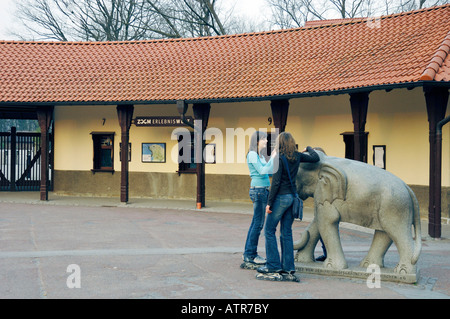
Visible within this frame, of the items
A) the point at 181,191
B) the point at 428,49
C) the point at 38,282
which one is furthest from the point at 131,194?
the point at 38,282

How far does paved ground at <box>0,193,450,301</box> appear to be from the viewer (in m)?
6.01

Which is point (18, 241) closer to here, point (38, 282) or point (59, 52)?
point (38, 282)

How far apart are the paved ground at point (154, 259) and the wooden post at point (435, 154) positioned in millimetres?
354

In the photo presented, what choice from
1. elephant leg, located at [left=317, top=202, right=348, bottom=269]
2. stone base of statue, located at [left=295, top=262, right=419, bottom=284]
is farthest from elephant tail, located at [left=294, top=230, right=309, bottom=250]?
elephant leg, located at [left=317, top=202, right=348, bottom=269]

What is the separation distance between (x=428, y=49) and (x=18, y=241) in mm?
9174

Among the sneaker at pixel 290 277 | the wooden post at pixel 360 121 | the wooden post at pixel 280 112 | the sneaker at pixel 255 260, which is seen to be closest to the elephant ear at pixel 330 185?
the sneaker at pixel 290 277

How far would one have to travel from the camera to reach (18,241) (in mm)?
9234

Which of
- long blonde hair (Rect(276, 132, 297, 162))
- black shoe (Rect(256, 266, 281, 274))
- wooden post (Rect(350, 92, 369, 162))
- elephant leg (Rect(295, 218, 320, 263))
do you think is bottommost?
black shoe (Rect(256, 266, 281, 274))

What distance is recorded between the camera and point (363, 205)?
260 inches

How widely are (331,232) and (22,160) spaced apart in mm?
15125

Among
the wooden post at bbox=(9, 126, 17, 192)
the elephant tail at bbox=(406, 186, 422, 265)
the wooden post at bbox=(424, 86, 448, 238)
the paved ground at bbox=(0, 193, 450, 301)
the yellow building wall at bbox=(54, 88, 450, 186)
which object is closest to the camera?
the paved ground at bbox=(0, 193, 450, 301)

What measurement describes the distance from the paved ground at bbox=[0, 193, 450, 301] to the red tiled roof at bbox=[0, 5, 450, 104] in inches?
134

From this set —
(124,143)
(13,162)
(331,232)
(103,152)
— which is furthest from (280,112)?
(13,162)

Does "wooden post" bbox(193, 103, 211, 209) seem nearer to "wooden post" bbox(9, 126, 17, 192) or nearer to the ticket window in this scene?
the ticket window
